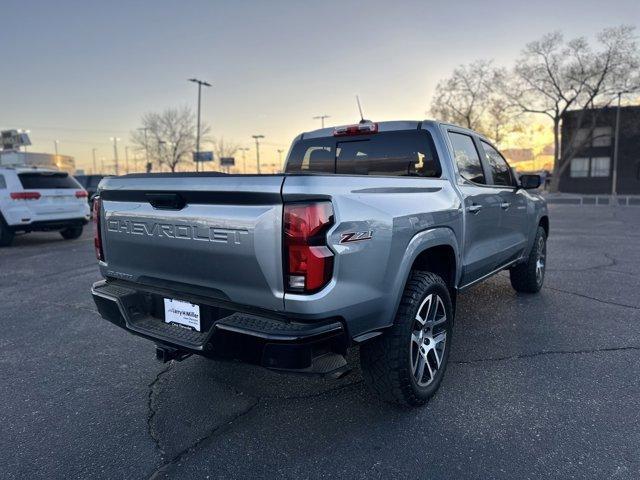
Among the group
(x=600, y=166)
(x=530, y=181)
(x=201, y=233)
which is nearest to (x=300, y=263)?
(x=201, y=233)

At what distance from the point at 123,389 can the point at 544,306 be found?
426 cm

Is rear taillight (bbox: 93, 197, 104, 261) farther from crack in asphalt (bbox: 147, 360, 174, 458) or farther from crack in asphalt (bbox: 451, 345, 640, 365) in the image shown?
crack in asphalt (bbox: 451, 345, 640, 365)

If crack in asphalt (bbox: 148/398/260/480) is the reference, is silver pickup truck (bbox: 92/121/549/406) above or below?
above

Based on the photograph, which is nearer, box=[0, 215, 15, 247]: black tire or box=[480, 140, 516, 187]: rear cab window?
box=[480, 140, 516, 187]: rear cab window

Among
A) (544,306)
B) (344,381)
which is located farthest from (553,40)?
(344,381)

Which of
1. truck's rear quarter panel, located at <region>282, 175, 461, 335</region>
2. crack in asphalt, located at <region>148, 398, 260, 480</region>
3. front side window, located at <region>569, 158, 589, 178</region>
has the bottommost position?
crack in asphalt, located at <region>148, 398, 260, 480</region>

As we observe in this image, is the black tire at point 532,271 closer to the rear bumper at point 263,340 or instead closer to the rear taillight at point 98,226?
the rear bumper at point 263,340

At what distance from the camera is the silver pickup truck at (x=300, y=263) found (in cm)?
214

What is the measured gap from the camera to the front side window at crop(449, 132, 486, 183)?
374 centimetres

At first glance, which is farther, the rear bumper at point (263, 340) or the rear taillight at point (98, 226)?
the rear taillight at point (98, 226)

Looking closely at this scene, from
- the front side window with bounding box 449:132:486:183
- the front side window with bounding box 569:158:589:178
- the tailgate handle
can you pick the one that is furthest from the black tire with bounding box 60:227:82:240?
the front side window with bounding box 569:158:589:178

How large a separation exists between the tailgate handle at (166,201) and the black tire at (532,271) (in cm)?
420

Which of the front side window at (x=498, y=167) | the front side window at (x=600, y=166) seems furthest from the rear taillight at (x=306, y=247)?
the front side window at (x=600, y=166)

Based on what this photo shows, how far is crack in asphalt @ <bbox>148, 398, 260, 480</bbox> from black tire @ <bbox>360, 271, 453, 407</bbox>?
2.68 feet
